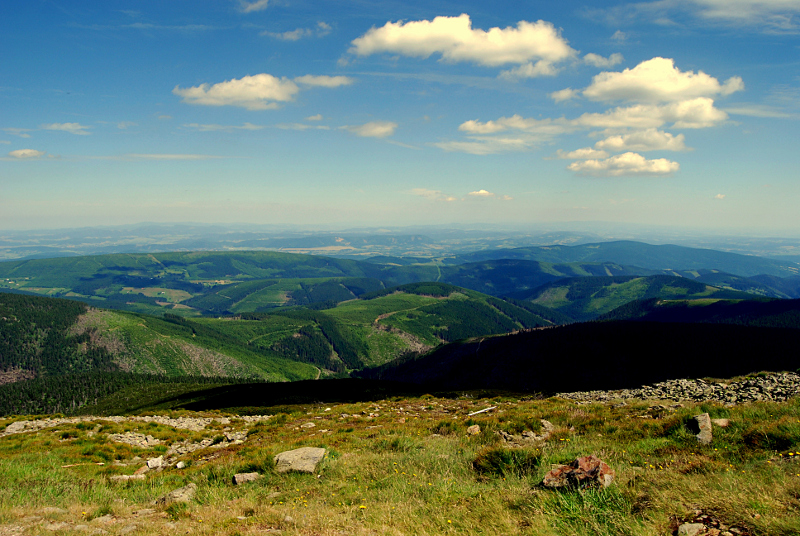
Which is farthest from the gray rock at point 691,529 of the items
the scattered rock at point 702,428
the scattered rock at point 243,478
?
the scattered rock at point 243,478

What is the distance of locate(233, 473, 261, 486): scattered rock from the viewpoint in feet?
51.7

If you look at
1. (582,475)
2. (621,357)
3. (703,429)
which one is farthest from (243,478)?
(621,357)

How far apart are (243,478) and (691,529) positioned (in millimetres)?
16172

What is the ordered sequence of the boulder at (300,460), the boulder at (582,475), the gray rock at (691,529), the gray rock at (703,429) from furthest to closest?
the boulder at (300,460) < the gray rock at (703,429) < the boulder at (582,475) < the gray rock at (691,529)

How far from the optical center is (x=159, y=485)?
16891mm

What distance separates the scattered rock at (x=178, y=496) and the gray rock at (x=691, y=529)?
1554 cm

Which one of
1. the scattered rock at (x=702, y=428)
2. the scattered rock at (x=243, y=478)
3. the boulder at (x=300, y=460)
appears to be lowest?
the scattered rock at (x=243, y=478)

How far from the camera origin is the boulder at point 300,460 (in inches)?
641

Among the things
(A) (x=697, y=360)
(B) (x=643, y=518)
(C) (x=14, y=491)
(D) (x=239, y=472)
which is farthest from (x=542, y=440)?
(A) (x=697, y=360)

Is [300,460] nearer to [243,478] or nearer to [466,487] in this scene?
[243,478]

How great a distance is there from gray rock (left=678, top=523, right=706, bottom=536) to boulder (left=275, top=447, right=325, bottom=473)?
13596mm

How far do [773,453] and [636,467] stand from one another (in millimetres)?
4051

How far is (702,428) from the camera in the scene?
14.1 meters

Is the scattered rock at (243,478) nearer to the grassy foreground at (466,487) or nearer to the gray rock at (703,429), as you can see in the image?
the grassy foreground at (466,487)
